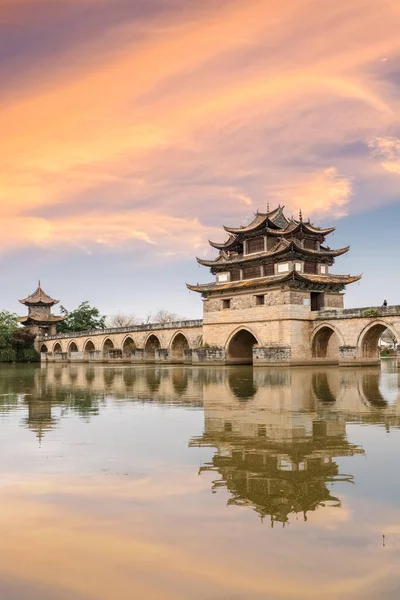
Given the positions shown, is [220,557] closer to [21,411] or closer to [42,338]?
[21,411]

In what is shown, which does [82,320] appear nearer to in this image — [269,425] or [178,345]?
[178,345]

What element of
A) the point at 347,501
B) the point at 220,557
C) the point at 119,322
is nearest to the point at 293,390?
the point at 347,501

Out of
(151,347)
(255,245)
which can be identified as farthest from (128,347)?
(255,245)

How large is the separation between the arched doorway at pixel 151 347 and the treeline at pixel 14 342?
76.1 ft

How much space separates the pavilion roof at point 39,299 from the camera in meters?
78.9

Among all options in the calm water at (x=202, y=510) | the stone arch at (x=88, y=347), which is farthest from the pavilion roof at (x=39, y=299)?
the calm water at (x=202, y=510)

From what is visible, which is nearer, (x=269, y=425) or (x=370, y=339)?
(x=269, y=425)

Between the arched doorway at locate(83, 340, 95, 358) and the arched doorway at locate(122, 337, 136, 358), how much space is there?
6.13m

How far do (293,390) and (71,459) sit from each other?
11871mm

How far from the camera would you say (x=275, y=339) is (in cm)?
3734

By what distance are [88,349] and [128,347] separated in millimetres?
10027

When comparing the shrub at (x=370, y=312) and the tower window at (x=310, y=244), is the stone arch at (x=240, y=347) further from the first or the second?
the shrub at (x=370, y=312)

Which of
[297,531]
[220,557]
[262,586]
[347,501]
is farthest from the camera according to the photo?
[347,501]

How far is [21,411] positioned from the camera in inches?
543
